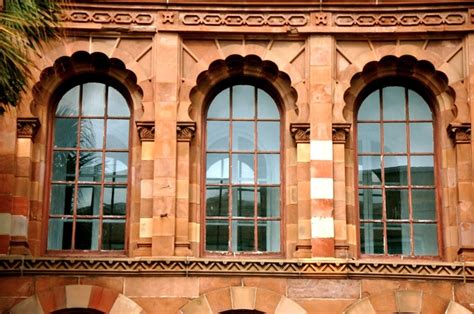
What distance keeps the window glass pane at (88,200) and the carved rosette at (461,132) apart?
657 centimetres

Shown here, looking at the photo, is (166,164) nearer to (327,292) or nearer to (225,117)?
(225,117)

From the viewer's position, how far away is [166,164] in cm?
1786

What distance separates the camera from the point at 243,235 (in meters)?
18.2

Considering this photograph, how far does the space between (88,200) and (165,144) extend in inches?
70.6

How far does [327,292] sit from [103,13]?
660cm

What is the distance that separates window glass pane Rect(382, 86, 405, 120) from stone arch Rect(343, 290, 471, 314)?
3.45 meters

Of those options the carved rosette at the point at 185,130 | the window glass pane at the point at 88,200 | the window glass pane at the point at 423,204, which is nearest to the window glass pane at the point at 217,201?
the carved rosette at the point at 185,130

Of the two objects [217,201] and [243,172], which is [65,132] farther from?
[243,172]

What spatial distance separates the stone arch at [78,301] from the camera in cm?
1714

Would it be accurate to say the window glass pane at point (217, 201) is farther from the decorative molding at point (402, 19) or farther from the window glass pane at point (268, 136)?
the decorative molding at point (402, 19)

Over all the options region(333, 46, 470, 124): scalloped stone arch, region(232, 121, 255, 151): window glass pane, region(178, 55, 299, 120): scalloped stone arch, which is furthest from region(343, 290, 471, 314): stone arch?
region(178, 55, 299, 120): scalloped stone arch

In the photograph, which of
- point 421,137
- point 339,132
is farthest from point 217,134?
point 421,137

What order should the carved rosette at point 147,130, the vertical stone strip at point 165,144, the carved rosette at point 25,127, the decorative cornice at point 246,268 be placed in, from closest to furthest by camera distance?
the decorative cornice at point 246,268 → the vertical stone strip at point 165,144 → the carved rosette at point 25,127 → the carved rosette at point 147,130

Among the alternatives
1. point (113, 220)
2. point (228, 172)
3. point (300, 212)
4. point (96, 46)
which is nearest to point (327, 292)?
point (300, 212)
